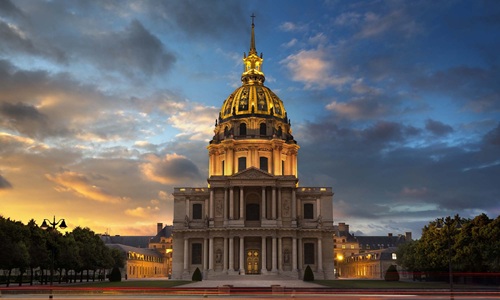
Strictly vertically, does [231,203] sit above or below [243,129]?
below

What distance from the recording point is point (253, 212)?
98.2 m

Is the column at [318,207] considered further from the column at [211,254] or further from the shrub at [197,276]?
the shrub at [197,276]

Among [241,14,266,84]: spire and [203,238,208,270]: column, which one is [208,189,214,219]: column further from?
[241,14,266,84]: spire

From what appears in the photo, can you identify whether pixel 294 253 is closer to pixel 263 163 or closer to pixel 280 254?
pixel 280 254

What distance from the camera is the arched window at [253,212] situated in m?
97.9

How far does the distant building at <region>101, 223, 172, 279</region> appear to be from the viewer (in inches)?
4847

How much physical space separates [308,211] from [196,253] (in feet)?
66.4

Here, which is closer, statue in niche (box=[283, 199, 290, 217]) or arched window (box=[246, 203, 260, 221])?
statue in niche (box=[283, 199, 290, 217])

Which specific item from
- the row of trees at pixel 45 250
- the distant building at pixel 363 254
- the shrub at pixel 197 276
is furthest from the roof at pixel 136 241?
the shrub at pixel 197 276

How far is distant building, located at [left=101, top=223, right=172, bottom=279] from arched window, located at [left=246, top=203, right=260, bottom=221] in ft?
85.7

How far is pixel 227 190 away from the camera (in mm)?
97562

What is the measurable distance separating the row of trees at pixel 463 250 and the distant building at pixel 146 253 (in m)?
54.5

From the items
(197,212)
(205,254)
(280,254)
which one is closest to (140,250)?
(197,212)

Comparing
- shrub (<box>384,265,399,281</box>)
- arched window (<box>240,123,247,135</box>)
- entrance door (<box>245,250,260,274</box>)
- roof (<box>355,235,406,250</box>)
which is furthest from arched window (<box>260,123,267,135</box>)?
roof (<box>355,235,406,250</box>)
